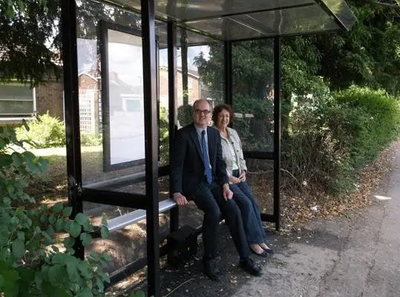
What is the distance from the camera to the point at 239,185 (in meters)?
4.45

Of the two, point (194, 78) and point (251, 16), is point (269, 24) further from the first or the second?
point (194, 78)

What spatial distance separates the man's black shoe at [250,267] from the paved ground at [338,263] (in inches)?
2.9

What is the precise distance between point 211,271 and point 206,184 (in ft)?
2.64

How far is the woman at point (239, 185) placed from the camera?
4098 millimetres

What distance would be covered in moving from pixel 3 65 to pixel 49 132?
2.18 m

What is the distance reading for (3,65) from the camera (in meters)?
4.87

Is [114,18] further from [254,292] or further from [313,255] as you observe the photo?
[313,255]

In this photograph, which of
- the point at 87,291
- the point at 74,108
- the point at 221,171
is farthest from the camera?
the point at 221,171

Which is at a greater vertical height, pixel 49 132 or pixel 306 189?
pixel 49 132

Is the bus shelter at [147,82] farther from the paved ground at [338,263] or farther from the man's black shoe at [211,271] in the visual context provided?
the paved ground at [338,263]

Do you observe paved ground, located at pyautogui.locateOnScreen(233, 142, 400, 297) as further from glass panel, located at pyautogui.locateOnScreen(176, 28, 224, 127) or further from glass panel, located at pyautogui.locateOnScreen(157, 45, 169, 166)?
glass panel, located at pyautogui.locateOnScreen(176, 28, 224, 127)

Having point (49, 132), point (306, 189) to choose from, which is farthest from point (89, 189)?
point (306, 189)

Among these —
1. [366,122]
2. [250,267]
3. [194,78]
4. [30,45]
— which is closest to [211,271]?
[250,267]

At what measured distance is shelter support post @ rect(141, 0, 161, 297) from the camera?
2.71 m
